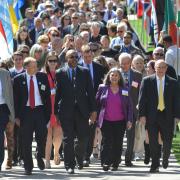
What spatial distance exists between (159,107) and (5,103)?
2624mm

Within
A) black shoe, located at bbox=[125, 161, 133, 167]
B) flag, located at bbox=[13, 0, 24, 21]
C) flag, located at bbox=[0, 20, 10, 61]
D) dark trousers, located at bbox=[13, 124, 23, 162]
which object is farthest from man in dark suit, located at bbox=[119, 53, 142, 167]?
flag, located at bbox=[13, 0, 24, 21]

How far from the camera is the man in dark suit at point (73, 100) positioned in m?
18.2

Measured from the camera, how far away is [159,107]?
60.1 ft

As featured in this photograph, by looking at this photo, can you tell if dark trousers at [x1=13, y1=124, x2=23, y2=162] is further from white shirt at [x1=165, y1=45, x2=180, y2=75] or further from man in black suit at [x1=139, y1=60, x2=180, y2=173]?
white shirt at [x1=165, y1=45, x2=180, y2=75]

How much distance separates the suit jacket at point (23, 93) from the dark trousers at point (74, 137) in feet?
1.25

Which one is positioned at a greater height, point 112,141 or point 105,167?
point 112,141

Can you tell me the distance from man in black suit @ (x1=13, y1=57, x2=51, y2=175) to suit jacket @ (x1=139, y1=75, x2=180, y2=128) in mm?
1625

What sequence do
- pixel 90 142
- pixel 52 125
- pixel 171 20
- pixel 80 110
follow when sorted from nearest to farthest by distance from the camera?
pixel 80 110
pixel 52 125
pixel 90 142
pixel 171 20

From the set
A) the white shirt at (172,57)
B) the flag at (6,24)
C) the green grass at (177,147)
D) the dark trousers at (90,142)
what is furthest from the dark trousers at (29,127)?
the white shirt at (172,57)

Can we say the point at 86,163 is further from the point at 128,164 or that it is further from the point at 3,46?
the point at 3,46

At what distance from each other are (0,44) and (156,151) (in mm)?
4485

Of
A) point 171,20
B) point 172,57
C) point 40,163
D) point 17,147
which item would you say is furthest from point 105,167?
point 171,20

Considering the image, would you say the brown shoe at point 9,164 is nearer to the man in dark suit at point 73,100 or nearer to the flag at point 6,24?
the man in dark suit at point 73,100

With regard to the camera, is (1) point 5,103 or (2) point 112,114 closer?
(1) point 5,103
